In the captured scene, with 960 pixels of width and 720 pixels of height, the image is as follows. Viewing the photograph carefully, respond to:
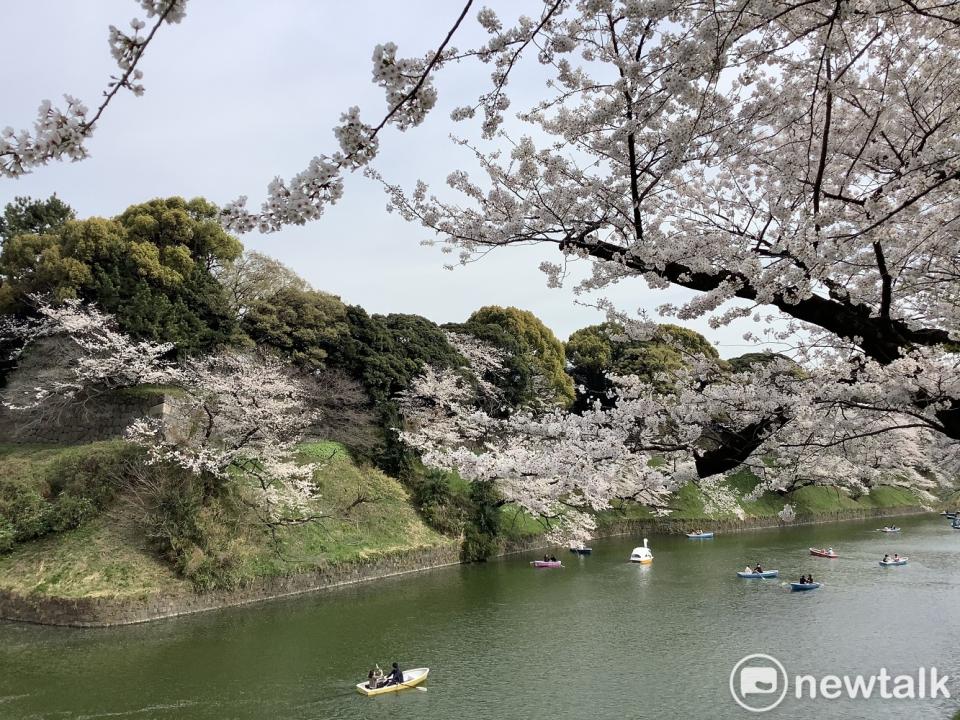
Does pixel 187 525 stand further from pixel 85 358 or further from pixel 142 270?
pixel 142 270

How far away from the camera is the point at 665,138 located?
3818mm

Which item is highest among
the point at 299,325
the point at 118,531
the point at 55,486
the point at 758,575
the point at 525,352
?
the point at 525,352

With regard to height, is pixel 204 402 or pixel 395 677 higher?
pixel 204 402

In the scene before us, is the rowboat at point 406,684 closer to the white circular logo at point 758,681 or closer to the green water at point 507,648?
the green water at point 507,648

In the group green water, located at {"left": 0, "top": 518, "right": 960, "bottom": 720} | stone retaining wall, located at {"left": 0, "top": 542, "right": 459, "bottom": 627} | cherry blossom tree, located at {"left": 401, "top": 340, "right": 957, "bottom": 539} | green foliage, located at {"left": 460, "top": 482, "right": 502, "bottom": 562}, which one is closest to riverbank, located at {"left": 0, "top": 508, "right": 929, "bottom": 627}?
stone retaining wall, located at {"left": 0, "top": 542, "right": 459, "bottom": 627}

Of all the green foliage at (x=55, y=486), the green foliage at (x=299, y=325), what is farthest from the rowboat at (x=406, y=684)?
the green foliage at (x=299, y=325)

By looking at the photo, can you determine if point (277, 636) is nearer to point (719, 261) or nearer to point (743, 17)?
point (719, 261)

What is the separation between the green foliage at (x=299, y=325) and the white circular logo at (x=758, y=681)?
14287 mm

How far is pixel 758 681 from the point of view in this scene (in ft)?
29.3

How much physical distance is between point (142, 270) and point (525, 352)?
50.8 feet

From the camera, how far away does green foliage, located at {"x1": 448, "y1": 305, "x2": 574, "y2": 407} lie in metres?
25.4

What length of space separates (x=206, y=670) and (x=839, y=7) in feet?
35.5

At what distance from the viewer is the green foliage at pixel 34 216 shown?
2125 centimetres

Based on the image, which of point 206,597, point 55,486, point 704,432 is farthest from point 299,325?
point 704,432
